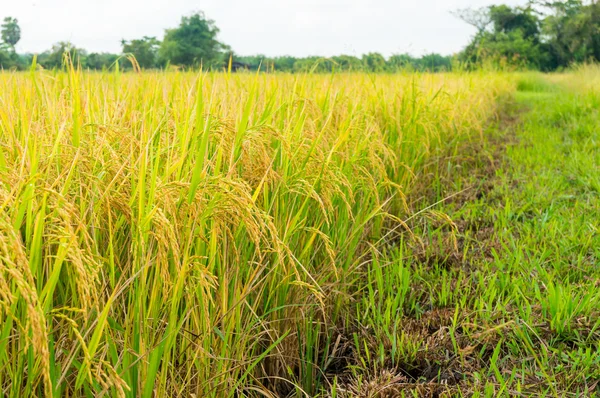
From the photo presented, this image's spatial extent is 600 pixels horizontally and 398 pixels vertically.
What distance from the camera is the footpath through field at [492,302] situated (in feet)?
5.61

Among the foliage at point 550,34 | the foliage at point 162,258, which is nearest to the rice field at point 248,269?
the foliage at point 162,258

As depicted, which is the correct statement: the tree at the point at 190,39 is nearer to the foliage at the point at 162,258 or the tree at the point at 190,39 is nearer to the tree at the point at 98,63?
the tree at the point at 98,63

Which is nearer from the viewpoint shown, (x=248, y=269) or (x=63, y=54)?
(x=248, y=269)

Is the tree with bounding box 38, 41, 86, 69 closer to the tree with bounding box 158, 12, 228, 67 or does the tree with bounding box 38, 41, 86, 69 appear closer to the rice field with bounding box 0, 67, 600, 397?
the rice field with bounding box 0, 67, 600, 397

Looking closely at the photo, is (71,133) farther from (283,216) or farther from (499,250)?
(499,250)

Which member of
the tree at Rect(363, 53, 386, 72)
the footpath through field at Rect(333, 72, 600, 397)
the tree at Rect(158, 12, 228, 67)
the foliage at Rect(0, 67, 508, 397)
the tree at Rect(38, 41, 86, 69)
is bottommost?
the footpath through field at Rect(333, 72, 600, 397)

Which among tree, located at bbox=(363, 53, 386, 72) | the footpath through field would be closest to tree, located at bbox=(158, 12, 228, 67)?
tree, located at bbox=(363, 53, 386, 72)

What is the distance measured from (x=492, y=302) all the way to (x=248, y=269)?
1086 millimetres

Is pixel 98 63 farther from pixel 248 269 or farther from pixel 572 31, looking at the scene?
pixel 572 31

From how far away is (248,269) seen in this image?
1674mm

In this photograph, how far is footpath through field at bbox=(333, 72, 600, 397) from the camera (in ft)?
5.61

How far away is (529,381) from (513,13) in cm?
3262

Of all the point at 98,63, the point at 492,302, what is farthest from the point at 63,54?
the point at 98,63

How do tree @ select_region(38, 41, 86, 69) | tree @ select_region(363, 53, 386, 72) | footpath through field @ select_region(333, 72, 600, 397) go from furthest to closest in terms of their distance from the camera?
tree @ select_region(363, 53, 386, 72)
tree @ select_region(38, 41, 86, 69)
footpath through field @ select_region(333, 72, 600, 397)
